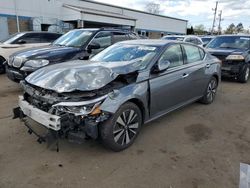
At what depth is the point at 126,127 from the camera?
339 cm

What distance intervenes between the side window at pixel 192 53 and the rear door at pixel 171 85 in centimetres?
26

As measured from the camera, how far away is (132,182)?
2.73 metres

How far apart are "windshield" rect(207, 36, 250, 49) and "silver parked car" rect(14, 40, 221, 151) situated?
530 centimetres

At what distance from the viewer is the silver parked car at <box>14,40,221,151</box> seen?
2.95 meters

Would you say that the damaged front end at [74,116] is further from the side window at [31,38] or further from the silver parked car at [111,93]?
the side window at [31,38]

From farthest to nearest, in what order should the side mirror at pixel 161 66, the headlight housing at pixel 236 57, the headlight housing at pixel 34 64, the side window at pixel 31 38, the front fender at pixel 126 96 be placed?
the side window at pixel 31 38 < the headlight housing at pixel 236 57 < the headlight housing at pixel 34 64 < the side mirror at pixel 161 66 < the front fender at pixel 126 96

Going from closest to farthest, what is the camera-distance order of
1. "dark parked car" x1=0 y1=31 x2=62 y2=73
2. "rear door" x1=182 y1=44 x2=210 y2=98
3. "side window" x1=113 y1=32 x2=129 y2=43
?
"rear door" x1=182 y1=44 x2=210 y2=98 < "side window" x1=113 y1=32 x2=129 y2=43 < "dark parked car" x1=0 y1=31 x2=62 y2=73

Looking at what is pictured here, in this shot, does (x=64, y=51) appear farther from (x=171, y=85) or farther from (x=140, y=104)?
(x=140, y=104)

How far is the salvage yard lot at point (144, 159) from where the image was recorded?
108 inches

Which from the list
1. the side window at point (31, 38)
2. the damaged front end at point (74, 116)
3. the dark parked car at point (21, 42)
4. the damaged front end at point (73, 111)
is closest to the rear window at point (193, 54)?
the damaged front end at point (73, 111)

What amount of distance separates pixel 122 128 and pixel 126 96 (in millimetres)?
471

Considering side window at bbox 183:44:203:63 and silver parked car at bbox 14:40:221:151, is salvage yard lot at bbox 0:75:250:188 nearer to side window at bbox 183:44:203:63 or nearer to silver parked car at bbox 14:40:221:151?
silver parked car at bbox 14:40:221:151

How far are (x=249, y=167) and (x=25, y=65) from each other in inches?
207

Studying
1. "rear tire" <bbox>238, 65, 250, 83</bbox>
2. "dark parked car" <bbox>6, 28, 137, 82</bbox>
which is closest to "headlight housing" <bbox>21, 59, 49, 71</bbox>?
"dark parked car" <bbox>6, 28, 137, 82</bbox>
